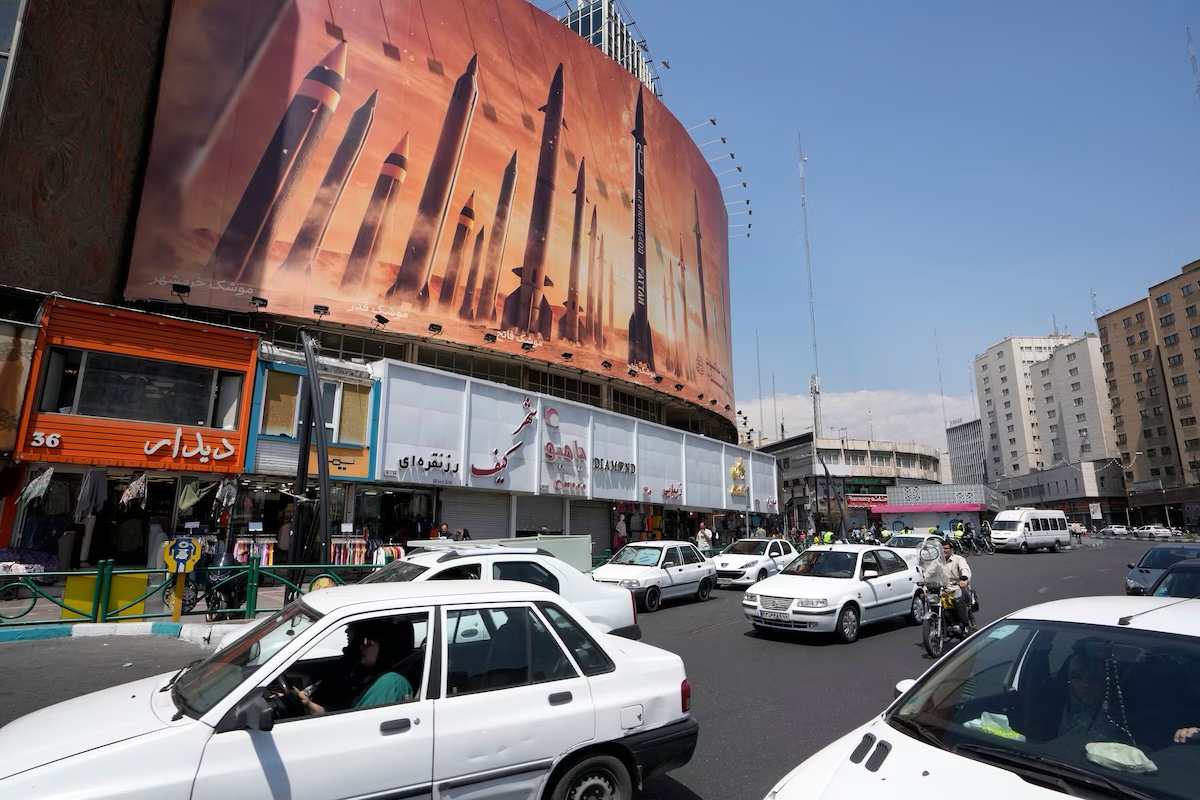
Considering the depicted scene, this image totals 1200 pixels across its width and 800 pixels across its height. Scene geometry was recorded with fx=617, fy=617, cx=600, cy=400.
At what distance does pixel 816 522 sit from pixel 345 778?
159 ft

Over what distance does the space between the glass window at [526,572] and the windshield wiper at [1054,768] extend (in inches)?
244

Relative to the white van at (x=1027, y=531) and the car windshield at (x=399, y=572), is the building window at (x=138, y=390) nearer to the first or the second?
the car windshield at (x=399, y=572)

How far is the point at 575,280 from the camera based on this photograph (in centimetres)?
3094

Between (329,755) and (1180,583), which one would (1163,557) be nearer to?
(1180,583)

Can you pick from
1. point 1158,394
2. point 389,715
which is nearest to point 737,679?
point 389,715

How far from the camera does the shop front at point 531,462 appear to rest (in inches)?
805

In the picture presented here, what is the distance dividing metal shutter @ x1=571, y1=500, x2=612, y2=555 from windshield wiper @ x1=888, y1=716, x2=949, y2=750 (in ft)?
82.5

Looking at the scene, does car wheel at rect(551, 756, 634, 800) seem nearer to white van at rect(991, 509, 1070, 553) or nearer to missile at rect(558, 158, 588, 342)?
missile at rect(558, 158, 588, 342)

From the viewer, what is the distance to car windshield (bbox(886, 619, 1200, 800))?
2330 mm

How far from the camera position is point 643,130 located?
3700 centimetres

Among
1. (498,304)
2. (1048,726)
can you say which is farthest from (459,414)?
(1048,726)

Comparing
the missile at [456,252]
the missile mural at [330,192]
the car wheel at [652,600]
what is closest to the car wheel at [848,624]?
the car wheel at [652,600]

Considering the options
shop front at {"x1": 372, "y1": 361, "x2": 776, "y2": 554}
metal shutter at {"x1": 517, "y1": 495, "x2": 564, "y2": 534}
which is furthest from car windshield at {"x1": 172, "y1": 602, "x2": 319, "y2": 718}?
metal shutter at {"x1": 517, "y1": 495, "x2": 564, "y2": 534}

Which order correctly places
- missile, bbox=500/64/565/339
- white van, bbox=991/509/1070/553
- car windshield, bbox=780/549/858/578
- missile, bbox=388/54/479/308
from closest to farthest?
1. car windshield, bbox=780/549/858/578
2. missile, bbox=388/54/479/308
3. missile, bbox=500/64/565/339
4. white van, bbox=991/509/1070/553
